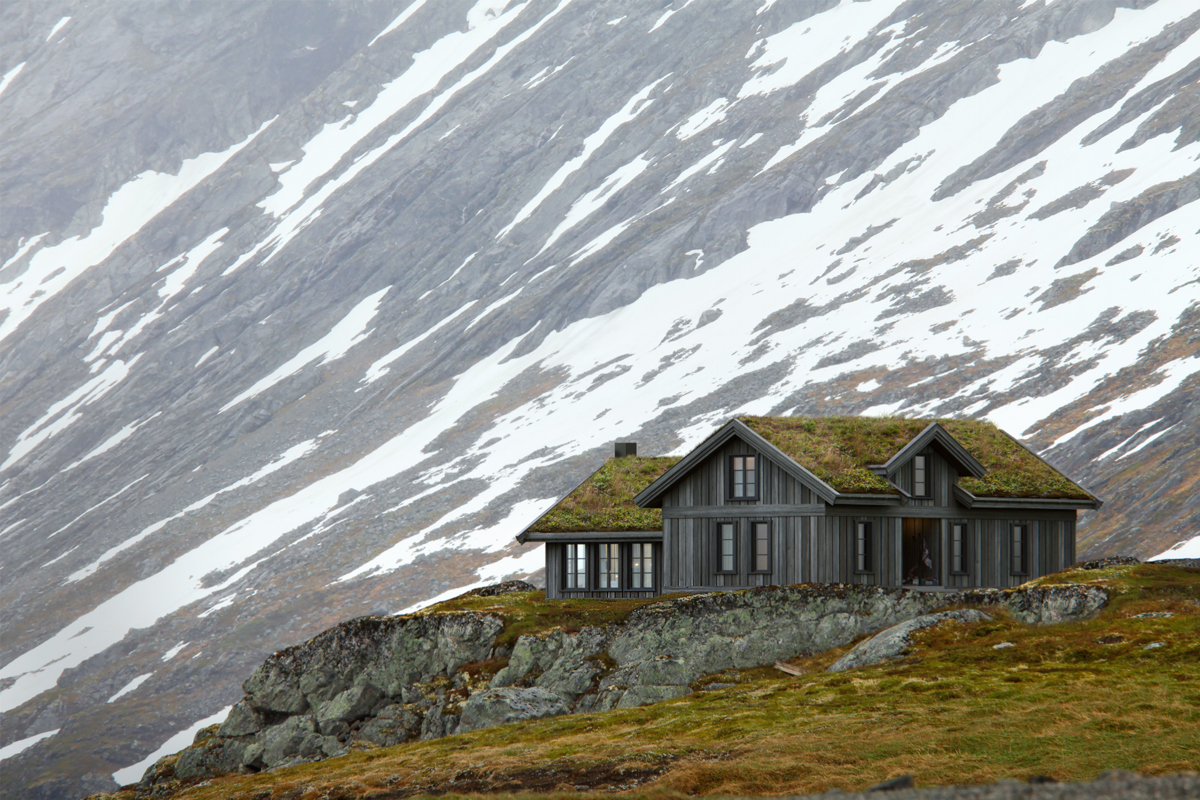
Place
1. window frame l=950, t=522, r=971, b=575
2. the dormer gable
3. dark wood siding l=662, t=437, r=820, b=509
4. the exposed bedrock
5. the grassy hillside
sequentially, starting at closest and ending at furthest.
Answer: the grassy hillside < the exposed bedrock < dark wood siding l=662, t=437, r=820, b=509 < the dormer gable < window frame l=950, t=522, r=971, b=575

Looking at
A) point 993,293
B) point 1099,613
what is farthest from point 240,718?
point 993,293

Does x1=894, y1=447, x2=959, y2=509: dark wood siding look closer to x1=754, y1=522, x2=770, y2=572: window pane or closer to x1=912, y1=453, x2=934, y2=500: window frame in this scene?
x1=912, y1=453, x2=934, y2=500: window frame

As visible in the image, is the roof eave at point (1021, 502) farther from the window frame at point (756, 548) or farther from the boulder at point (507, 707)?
the boulder at point (507, 707)

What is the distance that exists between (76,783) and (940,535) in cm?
11566

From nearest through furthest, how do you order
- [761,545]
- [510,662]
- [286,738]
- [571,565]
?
Answer: 1. [510,662]
2. [286,738]
3. [761,545]
4. [571,565]

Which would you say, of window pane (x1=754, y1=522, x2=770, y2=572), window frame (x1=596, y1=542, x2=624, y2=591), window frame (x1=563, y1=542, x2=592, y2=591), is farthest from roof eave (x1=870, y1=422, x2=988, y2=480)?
window frame (x1=563, y1=542, x2=592, y2=591)

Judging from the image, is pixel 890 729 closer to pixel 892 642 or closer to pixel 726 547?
pixel 892 642

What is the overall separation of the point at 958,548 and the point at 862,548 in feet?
20.5

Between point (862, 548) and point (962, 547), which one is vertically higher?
point (862, 548)

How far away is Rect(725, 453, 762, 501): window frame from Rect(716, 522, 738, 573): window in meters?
1.36

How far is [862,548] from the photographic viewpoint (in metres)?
50.6

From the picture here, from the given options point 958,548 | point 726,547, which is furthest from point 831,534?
point 958,548

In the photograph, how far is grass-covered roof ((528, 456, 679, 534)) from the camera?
189 ft

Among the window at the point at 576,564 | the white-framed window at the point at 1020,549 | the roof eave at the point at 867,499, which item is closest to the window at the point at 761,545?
the roof eave at the point at 867,499
